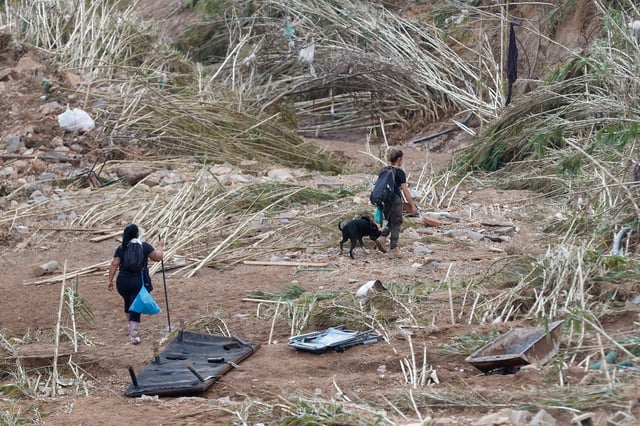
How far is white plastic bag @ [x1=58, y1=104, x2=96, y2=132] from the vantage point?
1245 cm

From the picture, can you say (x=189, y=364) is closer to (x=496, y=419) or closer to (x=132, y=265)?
(x=132, y=265)

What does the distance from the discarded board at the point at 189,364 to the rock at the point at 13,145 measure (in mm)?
6586

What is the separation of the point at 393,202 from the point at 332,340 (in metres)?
2.42

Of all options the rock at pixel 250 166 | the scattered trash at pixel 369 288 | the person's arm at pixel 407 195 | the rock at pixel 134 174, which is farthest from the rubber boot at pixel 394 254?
the rock at pixel 134 174

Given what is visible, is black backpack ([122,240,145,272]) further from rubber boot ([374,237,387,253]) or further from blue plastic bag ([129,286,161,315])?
rubber boot ([374,237,387,253])

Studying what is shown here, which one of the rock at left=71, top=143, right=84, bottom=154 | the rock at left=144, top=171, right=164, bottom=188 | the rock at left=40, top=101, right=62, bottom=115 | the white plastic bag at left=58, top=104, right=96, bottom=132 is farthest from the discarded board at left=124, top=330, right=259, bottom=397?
the rock at left=40, top=101, right=62, bottom=115

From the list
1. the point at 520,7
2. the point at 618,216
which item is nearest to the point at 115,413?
the point at 618,216

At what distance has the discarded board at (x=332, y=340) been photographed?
590 centimetres

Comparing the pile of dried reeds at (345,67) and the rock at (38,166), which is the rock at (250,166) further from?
the pile of dried reeds at (345,67)

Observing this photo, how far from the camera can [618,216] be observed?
7.14 meters

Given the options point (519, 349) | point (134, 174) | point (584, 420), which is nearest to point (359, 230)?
point (519, 349)

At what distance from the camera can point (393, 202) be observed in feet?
26.9

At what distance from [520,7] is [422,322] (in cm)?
1120

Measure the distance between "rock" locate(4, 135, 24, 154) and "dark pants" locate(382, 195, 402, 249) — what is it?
581 centimetres
